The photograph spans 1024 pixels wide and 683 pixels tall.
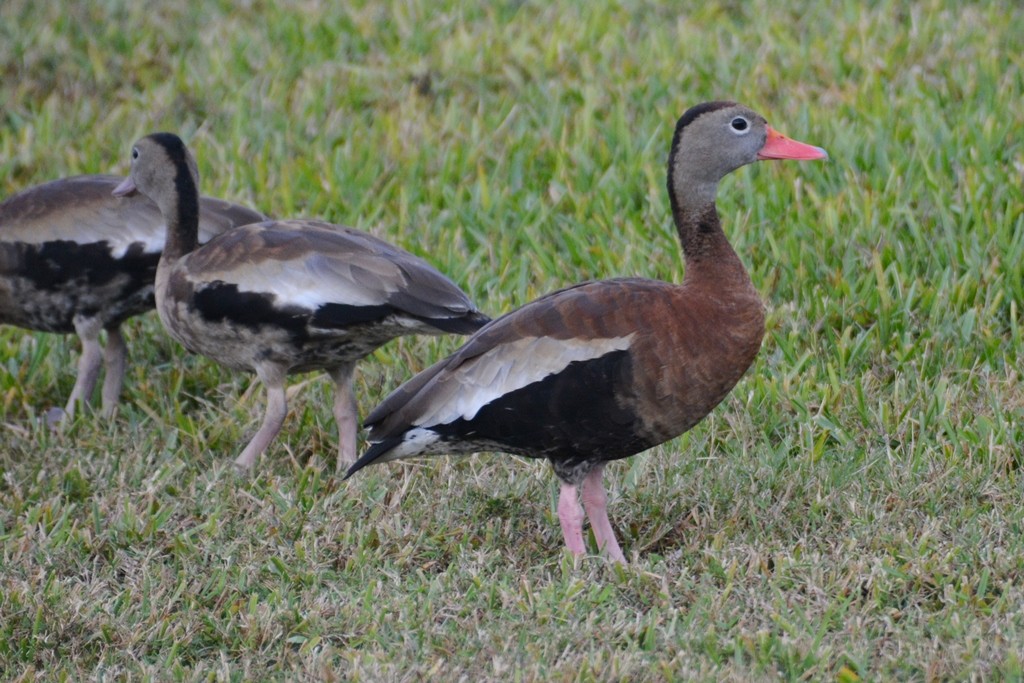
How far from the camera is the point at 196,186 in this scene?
6121 mm

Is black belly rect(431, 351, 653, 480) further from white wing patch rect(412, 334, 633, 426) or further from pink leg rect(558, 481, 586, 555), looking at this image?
pink leg rect(558, 481, 586, 555)

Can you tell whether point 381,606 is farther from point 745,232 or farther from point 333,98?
point 333,98

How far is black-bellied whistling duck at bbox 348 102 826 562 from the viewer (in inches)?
182

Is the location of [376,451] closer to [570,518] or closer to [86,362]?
[570,518]

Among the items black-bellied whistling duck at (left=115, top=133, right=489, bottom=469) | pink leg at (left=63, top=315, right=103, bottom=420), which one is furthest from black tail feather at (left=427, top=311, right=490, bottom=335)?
pink leg at (left=63, top=315, right=103, bottom=420)

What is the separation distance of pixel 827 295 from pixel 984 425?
121 cm

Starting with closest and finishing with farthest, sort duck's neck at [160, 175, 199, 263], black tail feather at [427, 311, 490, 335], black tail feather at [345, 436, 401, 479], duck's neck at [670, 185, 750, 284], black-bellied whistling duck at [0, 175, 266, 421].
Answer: duck's neck at [670, 185, 750, 284]
black tail feather at [345, 436, 401, 479]
black tail feather at [427, 311, 490, 335]
duck's neck at [160, 175, 199, 263]
black-bellied whistling duck at [0, 175, 266, 421]

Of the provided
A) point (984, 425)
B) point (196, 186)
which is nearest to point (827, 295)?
point (984, 425)

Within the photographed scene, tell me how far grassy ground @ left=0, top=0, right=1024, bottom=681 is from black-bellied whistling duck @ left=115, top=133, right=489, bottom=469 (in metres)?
0.38

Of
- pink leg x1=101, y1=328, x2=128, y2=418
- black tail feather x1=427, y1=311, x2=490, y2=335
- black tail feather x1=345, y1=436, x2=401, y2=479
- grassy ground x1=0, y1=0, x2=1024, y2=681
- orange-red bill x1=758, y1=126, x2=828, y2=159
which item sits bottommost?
pink leg x1=101, y1=328, x2=128, y2=418

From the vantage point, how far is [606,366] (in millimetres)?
4633

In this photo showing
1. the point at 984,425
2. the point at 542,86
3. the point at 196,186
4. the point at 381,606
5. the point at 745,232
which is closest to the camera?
the point at 381,606

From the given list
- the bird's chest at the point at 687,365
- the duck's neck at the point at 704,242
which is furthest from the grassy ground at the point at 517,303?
the duck's neck at the point at 704,242

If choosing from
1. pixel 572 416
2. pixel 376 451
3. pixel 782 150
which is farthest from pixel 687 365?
pixel 376 451
